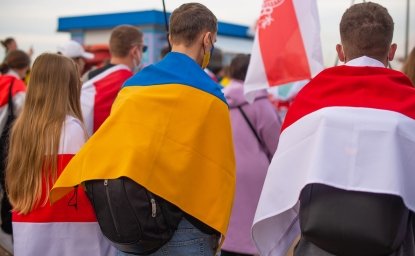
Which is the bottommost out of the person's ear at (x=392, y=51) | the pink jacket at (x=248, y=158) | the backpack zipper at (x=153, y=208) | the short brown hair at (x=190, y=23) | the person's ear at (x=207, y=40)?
the pink jacket at (x=248, y=158)

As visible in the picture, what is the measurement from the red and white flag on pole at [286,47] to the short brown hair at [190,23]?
54.6 inches

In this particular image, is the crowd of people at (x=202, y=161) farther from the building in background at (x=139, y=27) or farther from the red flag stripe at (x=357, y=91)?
the building in background at (x=139, y=27)

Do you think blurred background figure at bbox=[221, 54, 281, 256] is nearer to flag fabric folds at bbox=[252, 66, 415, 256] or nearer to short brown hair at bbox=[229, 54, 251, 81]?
short brown hair at bbox=[229, 54, 251, 81]

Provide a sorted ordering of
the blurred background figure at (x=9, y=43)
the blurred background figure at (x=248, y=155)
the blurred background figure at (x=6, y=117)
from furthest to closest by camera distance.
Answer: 1. the blurred background figure at (x=9, y=43)
2. the blurred background figure at (x=248, y=155)
3. the blurred background figure at (x=6, y=117)

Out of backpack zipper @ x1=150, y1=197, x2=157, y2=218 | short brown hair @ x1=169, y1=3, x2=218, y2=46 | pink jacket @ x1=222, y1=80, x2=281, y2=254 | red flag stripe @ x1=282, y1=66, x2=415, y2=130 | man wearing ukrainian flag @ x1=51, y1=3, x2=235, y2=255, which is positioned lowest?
pink jacket @ x1=222, y1=80, x2=281, y2=254

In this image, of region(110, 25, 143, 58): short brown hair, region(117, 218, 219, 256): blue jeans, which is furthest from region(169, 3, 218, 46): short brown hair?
region(110, 25, 143, 58): short brown hair

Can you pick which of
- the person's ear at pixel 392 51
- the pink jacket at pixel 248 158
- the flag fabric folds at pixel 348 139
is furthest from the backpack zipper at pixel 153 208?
the pink jacket at pixel 248 158

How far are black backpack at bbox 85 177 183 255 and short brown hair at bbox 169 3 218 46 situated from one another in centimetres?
79

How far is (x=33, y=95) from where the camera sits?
11.1 ft

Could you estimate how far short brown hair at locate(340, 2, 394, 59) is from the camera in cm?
255

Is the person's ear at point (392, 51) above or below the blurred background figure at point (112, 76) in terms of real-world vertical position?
above

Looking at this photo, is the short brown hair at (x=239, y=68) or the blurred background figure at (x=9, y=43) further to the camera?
the blurred background figure at (x=9, y=43)

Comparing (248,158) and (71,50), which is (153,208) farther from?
(71,50)

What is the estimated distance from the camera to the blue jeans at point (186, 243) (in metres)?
2.71
